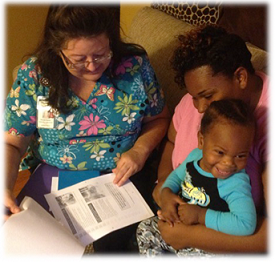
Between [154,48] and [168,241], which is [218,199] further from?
[154,48]

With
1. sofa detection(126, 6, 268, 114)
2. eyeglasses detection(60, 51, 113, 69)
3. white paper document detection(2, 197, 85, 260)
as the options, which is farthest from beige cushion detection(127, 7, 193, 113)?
white paper document detection(2, 197, 85, 260)

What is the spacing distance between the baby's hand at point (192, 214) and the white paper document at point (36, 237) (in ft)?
1.22

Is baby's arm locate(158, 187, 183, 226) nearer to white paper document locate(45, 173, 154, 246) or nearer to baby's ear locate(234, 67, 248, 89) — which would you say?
white paper document locate(45, 173, 154, 246)

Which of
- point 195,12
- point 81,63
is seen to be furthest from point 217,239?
point 195,12

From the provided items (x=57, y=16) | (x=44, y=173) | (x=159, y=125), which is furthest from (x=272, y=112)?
(x=44, y=173)

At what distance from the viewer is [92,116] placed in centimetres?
137

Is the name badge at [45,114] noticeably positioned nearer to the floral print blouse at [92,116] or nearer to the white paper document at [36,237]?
the floral print blouse at [92,116]

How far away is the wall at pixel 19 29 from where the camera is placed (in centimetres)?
243

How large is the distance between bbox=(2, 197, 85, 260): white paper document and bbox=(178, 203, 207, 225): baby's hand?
1.22 ft

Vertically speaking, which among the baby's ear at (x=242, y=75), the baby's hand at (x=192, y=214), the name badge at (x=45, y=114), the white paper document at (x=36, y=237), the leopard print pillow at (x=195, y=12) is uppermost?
the leopard print pillow at (x=195, y=12)

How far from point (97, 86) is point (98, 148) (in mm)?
271

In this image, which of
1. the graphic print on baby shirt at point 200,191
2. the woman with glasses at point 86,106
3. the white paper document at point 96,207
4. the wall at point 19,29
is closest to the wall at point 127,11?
the wall at point 19,29

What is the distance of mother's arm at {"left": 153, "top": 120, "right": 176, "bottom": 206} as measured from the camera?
135 centimetres

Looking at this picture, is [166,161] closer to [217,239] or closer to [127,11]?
[217,239]
